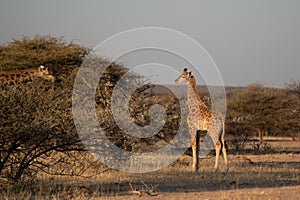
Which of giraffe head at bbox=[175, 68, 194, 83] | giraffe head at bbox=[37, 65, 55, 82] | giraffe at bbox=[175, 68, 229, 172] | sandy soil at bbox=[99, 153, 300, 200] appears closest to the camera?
sandy soil at bbox=[99, 153, 300, 200]

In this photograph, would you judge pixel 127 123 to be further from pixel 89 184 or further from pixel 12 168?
pixel 12 168

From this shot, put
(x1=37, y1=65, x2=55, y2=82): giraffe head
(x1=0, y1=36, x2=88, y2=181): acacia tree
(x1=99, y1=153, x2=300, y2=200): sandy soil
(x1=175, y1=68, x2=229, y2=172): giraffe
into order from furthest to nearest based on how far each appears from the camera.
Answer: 1. (x1=37, y1=65, x2=55, y2=82): giraffe head
2. (x1=175, y1=68, x2=229, y2=172): giraffe
3. (x1=99, y1=153, x2=300, y2=200): sandy soil
4. (x1=0, y1=36, x2=88, y2=181): acacia tree

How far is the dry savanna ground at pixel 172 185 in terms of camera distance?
855 centimetres

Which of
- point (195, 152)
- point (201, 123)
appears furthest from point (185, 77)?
point (195, 152)

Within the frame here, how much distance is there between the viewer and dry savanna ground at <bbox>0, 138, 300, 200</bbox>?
337 inches

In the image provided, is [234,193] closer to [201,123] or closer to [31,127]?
[31,127]

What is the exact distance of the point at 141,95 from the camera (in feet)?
48.1

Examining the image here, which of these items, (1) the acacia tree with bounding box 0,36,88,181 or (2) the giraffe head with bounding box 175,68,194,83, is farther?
(2) the giraffe head with bounding box 175,68,194,83

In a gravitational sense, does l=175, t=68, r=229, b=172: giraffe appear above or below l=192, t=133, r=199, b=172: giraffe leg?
above

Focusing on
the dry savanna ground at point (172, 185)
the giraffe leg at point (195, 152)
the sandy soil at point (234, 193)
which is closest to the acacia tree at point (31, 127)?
the dry savanna ground at point (172, 185)

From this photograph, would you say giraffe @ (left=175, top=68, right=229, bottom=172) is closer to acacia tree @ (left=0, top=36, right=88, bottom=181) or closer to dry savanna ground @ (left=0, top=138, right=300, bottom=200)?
dry savanna ground @ (left=0, top=138, right=300, bottom=200)

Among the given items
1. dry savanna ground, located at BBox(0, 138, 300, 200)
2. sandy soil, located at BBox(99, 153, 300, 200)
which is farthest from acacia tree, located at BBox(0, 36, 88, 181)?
sandy soil, located at BBox(99, 153, 300, 200)

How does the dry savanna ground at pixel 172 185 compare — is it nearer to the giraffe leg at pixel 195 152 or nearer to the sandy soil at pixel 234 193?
the sandy soil at pixel 234 193

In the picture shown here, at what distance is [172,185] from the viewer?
10.1 meters
